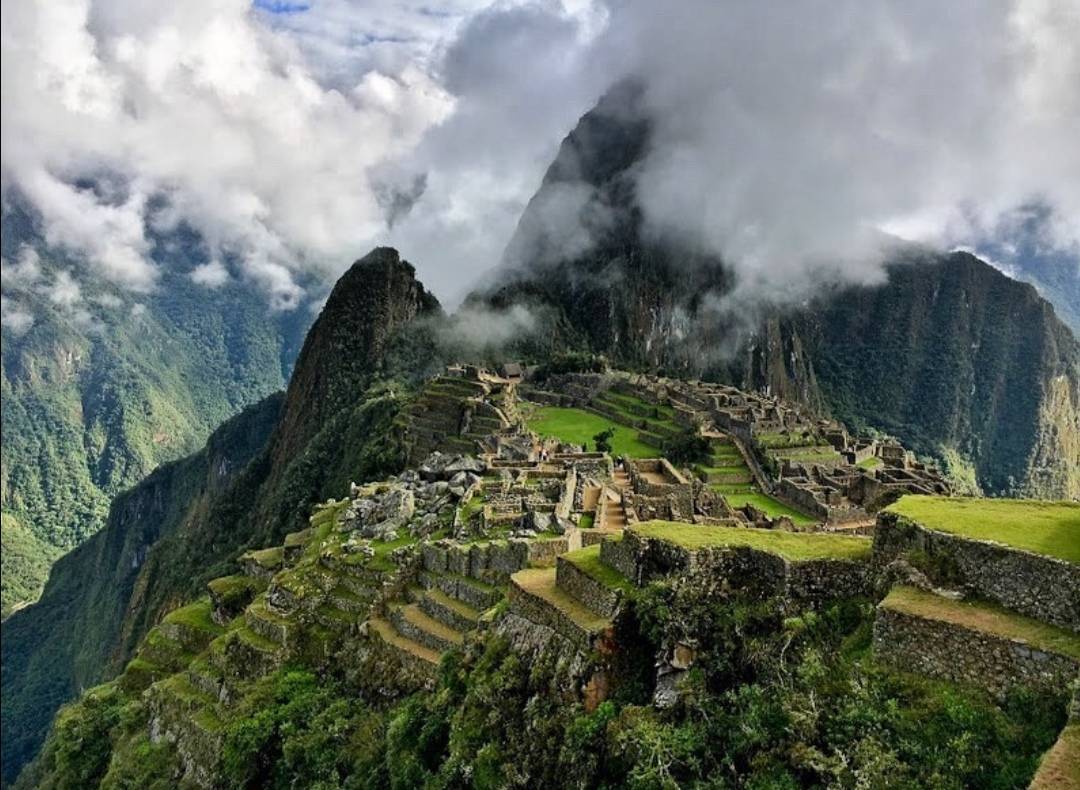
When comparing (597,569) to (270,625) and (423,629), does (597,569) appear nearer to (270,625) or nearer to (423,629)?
(423,629)

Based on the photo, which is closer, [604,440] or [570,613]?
[570,613]

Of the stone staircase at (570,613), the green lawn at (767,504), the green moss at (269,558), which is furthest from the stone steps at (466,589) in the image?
the green lawn at (767,504)

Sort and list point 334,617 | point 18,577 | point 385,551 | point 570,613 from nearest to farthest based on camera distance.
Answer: point 570,613 < point 334,617 < point 385,551 < point 18,577

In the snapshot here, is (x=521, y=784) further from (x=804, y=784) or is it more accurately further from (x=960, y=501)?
(x=960, y=501)

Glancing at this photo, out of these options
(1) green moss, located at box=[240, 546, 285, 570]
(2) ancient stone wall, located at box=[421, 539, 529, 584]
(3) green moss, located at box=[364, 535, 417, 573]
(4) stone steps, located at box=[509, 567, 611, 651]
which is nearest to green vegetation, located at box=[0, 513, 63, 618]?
(1) green moss, located at box=[240, 546, 285, 570]

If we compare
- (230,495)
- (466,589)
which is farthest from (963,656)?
(230,495)

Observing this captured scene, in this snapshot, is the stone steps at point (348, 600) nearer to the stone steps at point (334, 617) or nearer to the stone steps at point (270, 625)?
the stone steps at point (334, 617)
